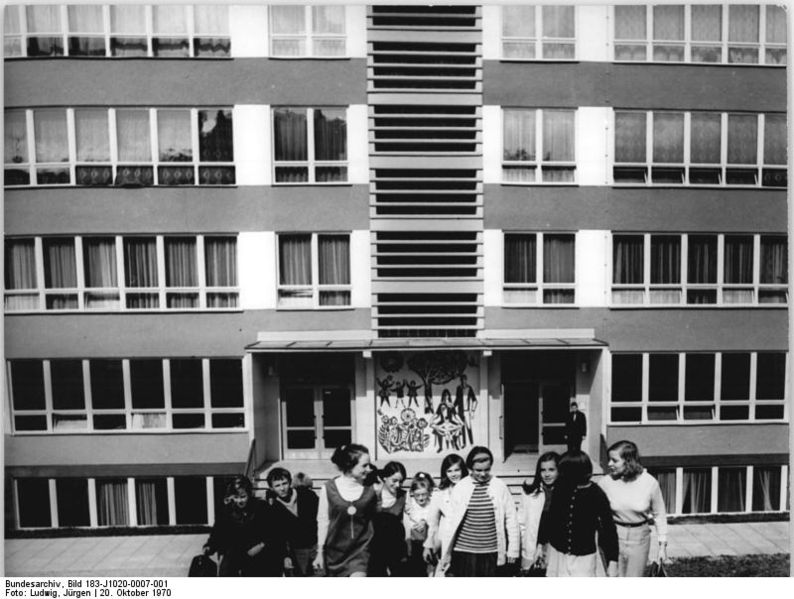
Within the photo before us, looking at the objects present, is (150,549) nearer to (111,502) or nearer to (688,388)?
(111,502)

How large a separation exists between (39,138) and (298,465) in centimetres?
513

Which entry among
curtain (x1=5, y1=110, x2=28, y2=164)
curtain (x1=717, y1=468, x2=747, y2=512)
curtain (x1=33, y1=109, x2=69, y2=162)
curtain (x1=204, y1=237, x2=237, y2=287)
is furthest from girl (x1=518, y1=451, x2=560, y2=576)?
curtain (x1=5, y1=110, x2=28, y2=164)

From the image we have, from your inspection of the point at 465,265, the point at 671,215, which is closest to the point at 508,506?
the point at 465,265

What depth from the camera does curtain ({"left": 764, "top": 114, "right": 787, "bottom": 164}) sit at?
249 inches

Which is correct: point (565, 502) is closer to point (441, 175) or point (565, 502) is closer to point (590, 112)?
point (441, 175)

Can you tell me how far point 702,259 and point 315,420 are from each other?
541 cm

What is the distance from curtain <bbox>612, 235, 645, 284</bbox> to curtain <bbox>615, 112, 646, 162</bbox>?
1.01m

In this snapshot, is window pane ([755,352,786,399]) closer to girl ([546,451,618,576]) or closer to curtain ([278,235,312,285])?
girl ([546,451,618,576])

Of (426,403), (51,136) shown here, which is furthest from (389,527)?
(51,136)

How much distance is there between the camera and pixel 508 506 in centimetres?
412

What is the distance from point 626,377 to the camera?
6801 millimetres

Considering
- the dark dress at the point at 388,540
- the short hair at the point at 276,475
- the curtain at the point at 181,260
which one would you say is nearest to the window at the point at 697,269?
the dark dress at the point at 388,540

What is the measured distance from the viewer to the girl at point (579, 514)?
3898 mm

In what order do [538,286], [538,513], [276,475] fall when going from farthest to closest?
[538,286], [538,513], [276,475]
